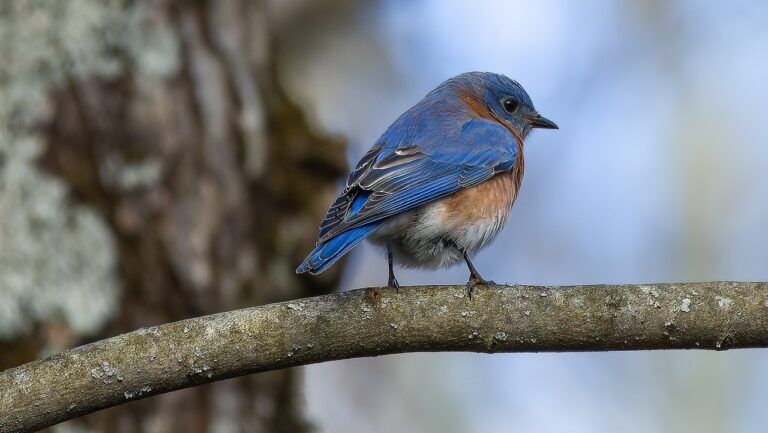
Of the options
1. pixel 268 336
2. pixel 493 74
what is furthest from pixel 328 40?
pixel 268 336

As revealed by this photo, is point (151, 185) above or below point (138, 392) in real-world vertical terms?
above

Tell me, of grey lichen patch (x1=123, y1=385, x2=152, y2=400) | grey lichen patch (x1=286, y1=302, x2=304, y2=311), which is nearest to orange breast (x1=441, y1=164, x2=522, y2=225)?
grey lichen patch (x1=286, y1=302, x2=304, y2=311)

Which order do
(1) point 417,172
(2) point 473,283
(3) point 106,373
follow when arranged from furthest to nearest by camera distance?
(1) point 417,172, (2) point 473,283, (3) point 106,373

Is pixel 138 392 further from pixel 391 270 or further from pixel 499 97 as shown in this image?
pixel 499 97

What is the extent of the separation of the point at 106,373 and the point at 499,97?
11.3 ft

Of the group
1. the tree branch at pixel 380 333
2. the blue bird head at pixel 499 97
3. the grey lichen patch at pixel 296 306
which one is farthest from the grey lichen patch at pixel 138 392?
the blue bird head at pixel 499 97

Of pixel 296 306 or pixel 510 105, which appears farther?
pixel 510 105

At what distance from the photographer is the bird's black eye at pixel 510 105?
228 inches

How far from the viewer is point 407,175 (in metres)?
4.48

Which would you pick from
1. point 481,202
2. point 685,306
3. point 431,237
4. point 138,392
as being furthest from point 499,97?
point 138,392

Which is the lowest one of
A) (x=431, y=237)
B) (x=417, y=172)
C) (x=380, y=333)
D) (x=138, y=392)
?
(x=138, y=392)

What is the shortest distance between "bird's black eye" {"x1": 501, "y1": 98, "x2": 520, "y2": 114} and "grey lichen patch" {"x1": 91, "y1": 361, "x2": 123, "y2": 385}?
342cm

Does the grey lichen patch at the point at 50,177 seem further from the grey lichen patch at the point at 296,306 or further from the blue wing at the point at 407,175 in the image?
the grey lichen patch at the point at 296,306

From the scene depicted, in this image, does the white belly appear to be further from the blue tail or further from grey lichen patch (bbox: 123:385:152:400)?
grey lichen patch (bbox: 123:385:152:400)
